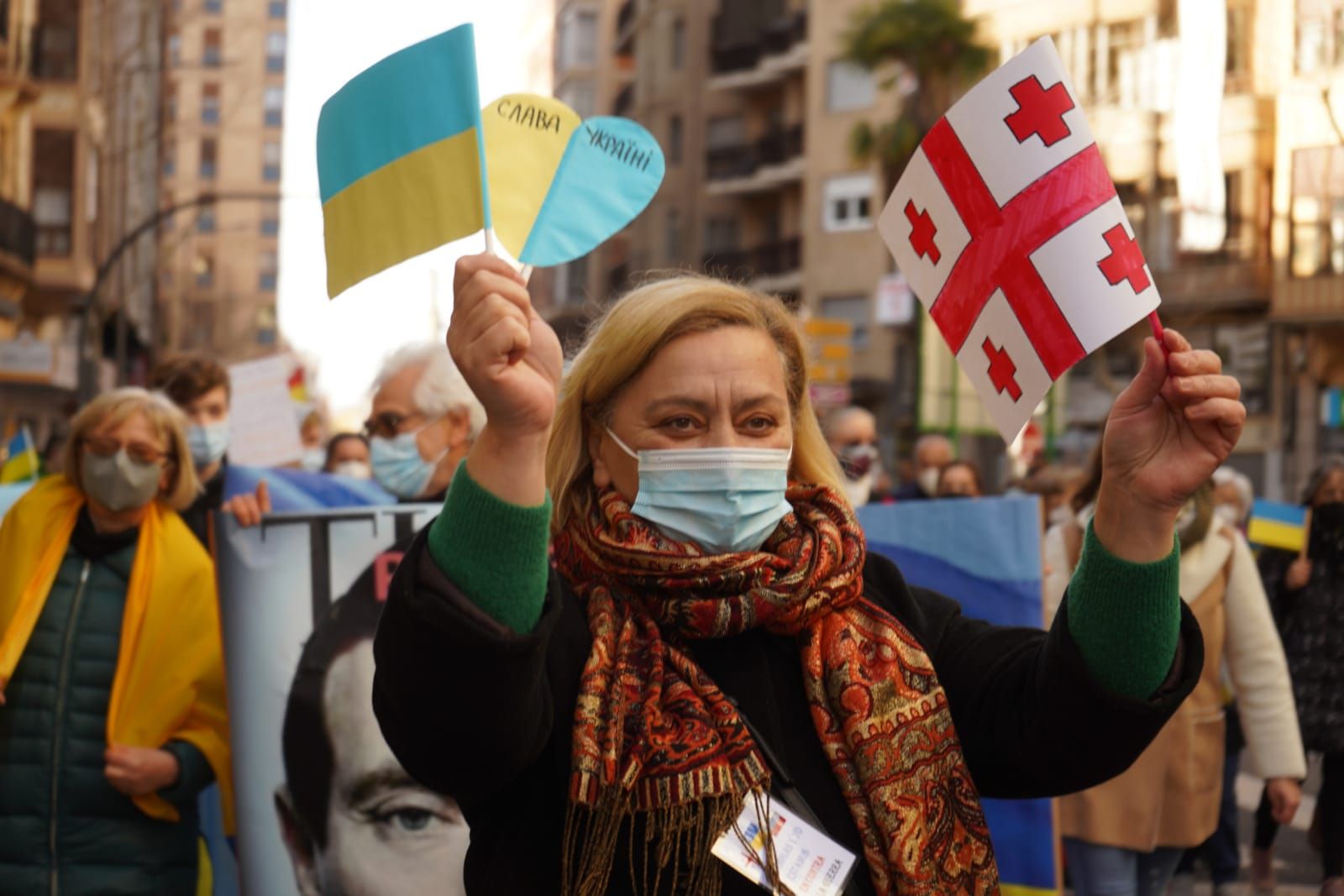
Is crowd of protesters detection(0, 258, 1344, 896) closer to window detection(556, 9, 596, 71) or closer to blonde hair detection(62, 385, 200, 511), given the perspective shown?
blonde hair detection(62, 385, 200, 511)

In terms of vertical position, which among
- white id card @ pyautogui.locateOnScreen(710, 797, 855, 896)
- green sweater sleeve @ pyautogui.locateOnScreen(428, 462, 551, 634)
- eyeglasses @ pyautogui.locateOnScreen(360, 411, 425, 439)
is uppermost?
eyeglasses @ pyautogui.locateOnScreen(360, 411, 425, 439)

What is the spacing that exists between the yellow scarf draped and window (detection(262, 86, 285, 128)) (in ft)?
418

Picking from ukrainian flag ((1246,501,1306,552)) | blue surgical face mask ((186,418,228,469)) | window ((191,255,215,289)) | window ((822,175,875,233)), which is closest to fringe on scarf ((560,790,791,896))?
blue surgical face mask ((186,418,228,469))

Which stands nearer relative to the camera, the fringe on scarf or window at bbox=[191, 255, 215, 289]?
the fringe on scarf

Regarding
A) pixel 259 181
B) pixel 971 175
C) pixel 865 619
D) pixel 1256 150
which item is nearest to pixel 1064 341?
pixel 971 175

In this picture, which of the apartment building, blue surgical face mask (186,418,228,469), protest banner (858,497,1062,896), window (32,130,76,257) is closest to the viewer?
protest banner (858,497,1062,896)

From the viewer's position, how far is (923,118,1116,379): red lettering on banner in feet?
7.90

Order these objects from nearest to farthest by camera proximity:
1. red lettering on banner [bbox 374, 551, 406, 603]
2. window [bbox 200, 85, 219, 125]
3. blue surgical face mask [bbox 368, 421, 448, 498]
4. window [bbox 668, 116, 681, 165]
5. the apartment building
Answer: red lettering on banner [bbox 374, 551, 406, 603] → blue surgical face mask [bbox 368, 421, 448, 498] → window [bbox 668, 116, 681, 165] → the apartment building → window [bbox 200, 85, 219, 125]

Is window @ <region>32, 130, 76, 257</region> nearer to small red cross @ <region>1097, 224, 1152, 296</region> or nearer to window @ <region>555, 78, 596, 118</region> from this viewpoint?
small red cross @ <region>1097, 224, 1152, 296</region>

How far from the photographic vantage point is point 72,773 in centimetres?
432

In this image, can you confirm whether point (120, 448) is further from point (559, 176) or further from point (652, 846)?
point (652, 846)

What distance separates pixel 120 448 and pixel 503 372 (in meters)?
2.86

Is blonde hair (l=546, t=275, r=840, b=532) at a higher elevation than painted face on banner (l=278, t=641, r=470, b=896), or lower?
higher

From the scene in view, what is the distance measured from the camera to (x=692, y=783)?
226cm
